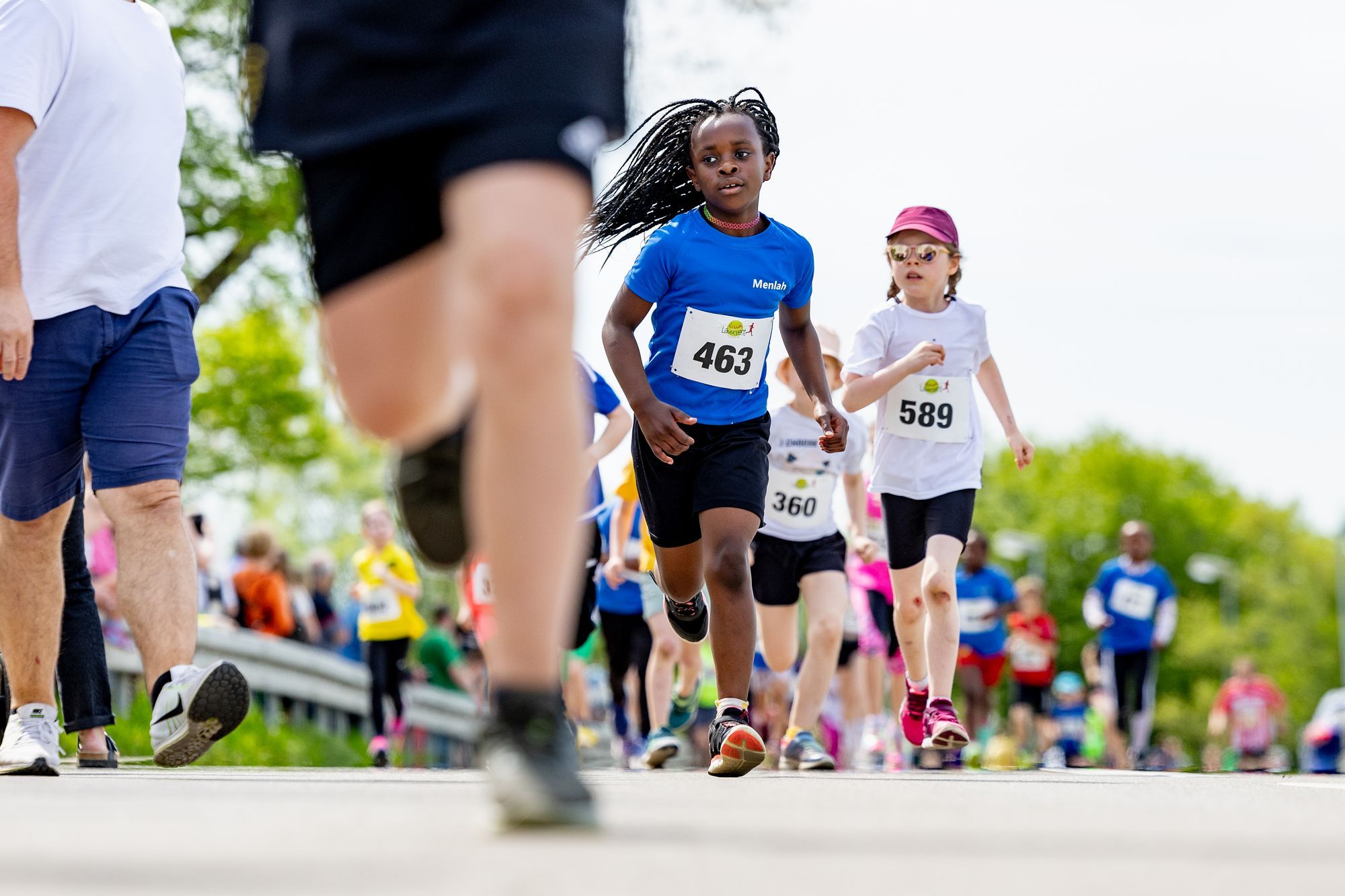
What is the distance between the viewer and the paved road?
7.04ft

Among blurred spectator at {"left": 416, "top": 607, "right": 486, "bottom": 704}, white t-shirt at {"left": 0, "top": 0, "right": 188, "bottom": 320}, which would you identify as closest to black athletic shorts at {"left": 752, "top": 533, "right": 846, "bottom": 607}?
white t-shirt at {"left": 0, "top": 0, "right": 188, "bottom": 320}

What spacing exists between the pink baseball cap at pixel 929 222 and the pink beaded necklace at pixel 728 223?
1.77m

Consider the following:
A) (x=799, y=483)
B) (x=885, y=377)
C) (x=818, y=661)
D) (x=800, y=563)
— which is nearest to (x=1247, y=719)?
(x=799, y=483)

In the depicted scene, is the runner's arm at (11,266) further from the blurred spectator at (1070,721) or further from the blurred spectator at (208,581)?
the blurred spectator at (1070,721)

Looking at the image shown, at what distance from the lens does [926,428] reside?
8172 mm

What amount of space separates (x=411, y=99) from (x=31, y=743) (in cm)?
308

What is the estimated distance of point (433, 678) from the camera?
18.5 meters

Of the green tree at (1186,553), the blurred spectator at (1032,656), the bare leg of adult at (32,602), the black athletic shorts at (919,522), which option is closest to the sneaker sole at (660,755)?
the black athletic shorts at (919,522)

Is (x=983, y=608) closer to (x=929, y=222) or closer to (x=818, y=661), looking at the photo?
(x=818, y=661)

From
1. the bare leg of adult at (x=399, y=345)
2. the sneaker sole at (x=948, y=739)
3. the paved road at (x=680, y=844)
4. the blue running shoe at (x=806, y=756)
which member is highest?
the bare leg of adult at (x=399, y=345)

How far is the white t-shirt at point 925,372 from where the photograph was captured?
8.10 meters

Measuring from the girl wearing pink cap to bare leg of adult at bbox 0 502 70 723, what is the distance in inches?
144

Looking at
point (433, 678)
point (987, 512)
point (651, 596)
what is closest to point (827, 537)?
point (651, 596)

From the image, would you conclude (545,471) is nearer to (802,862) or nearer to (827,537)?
(802,862)
